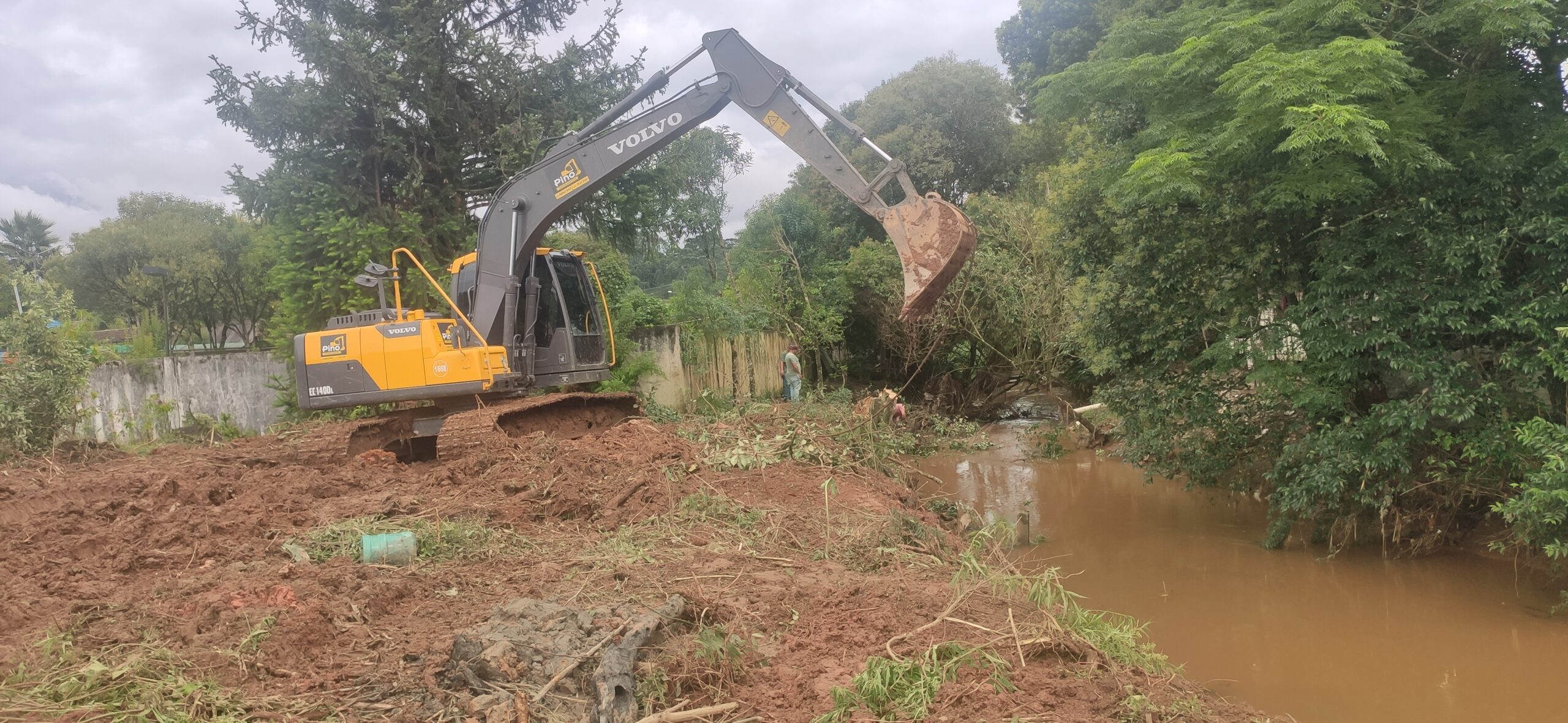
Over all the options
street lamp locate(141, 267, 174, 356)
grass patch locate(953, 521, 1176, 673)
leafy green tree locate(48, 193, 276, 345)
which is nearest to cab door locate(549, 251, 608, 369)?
grass patch locate(953, 521, 1176, 673)

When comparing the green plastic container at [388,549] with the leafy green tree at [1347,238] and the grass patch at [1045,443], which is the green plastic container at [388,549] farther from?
the grass patch at [1045,443]

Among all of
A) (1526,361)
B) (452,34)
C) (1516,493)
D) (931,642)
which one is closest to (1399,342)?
(1526,361)

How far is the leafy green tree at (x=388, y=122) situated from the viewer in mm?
12938

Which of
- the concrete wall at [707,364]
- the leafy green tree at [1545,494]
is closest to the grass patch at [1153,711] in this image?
the leafy green tree at [1545,494]

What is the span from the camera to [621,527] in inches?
251

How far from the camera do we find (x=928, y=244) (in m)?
6.99

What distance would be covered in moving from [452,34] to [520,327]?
6621mm

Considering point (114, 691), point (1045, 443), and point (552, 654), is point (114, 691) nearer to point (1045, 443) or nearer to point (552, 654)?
point (552, 654)

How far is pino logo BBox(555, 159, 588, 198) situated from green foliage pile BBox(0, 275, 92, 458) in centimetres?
563

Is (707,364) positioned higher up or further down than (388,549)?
higher up

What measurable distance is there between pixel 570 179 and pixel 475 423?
271 centimetres

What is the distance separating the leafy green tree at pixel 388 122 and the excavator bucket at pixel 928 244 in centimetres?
796

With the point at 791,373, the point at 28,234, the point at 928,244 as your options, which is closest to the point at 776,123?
the point at 928,244

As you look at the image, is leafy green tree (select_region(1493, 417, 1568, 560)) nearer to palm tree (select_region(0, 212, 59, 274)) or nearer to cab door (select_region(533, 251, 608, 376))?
cab door (select_region(533, 251, 608, 376))
